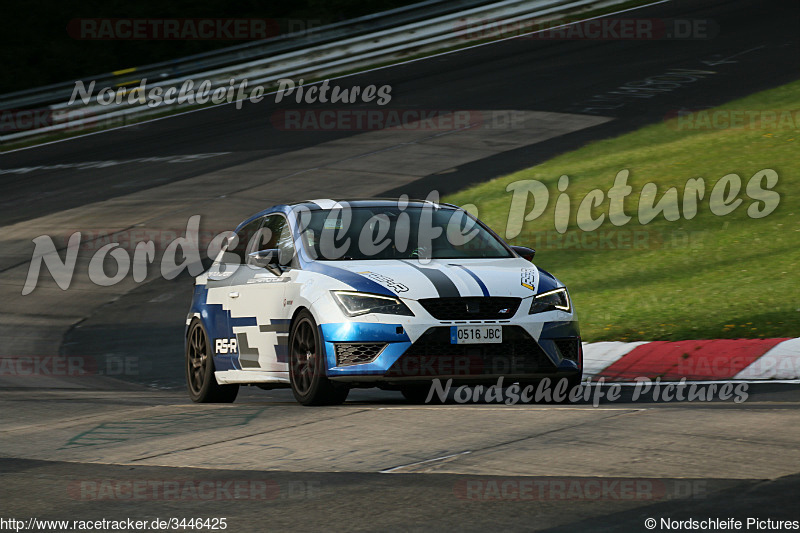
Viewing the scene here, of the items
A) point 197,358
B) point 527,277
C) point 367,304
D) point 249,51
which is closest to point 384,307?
point 367,304

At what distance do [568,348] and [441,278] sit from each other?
42.7 inches

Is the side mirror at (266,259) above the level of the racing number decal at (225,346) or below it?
above

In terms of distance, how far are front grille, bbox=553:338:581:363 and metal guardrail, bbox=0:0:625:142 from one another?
2437 centimetres

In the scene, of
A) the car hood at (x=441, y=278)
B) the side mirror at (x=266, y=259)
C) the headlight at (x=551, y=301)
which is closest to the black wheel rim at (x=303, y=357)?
the car hood at (x=441, y=278)

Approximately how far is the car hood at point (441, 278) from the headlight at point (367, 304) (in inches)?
2.0

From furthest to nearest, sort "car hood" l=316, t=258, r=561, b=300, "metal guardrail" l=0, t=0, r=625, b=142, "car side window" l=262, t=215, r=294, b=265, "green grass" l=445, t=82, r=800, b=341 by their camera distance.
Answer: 1. "metal guardrail" l=0, t=0, r=625, b=142
2. "green grass" l=445, t=82, r=800, b=341
3. "car side window" l=262, t=215, r=294, b=265
4. "car hood" l=316, t=258, r=561, b=300

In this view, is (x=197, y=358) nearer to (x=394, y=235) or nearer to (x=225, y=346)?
(x=225, y=346)

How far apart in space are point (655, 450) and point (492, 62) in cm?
2638

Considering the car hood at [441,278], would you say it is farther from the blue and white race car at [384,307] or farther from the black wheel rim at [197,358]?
the black wheel rim at [197,358]

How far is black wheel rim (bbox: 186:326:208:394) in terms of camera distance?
36.8 ft

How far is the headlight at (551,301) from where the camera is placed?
9.39 meters

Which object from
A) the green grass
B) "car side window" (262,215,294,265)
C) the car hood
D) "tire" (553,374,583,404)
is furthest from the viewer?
the green grass

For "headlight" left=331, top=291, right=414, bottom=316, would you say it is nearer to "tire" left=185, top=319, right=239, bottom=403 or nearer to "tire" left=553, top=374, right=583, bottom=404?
"tire" left=553, top=374, right=583, bottom=404

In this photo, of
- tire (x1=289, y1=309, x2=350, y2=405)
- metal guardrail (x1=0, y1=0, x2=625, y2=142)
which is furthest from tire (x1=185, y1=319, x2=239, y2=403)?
metal guardrail (x1=0, y1=0, x2=625, y2=142)
